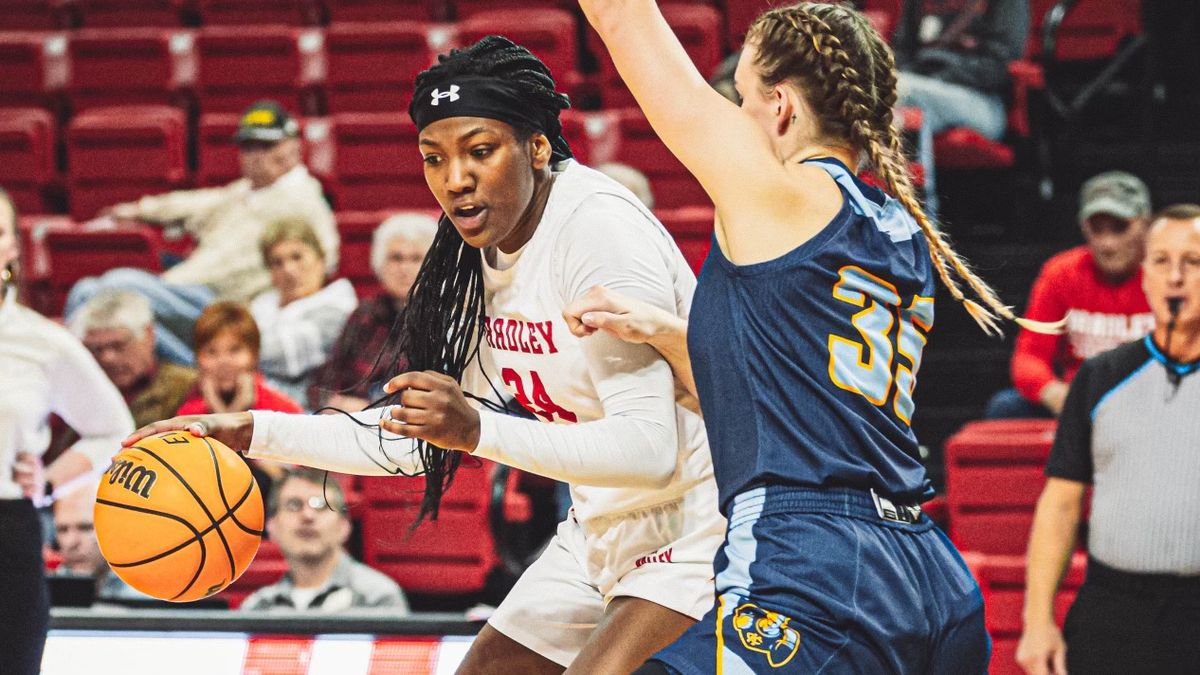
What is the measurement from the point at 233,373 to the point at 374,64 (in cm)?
285

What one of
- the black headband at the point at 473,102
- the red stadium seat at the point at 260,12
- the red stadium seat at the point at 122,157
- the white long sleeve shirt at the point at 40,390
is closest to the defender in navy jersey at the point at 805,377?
the black headband at the point at 473,102

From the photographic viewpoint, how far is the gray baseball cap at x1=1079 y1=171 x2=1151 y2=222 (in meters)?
A: 5.45

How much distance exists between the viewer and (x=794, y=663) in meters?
1.98

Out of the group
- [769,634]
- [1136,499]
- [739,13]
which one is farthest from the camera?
[739,13]

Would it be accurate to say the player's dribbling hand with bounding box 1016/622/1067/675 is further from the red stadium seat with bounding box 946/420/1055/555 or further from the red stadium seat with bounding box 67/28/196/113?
the red stadium seat with bounding box 67/28/196/113

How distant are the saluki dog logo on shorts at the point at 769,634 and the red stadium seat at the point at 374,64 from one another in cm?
575

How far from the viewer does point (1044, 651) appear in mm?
4059

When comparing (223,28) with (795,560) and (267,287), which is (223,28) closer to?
(267,287)

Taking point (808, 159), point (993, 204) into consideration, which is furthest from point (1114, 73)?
point (808, 159)

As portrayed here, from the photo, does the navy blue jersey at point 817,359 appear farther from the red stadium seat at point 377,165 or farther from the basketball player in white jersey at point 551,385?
the red stadium seat at point 377,165

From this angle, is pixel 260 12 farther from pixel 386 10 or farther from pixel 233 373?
pixel 233 373

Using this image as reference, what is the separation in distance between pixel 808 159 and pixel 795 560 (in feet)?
1.90

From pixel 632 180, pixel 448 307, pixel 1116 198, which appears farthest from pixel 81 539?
pixel 1116 198

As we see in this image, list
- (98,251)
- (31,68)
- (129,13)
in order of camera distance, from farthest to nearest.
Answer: (129,13) → (31,68) → (98,251)
